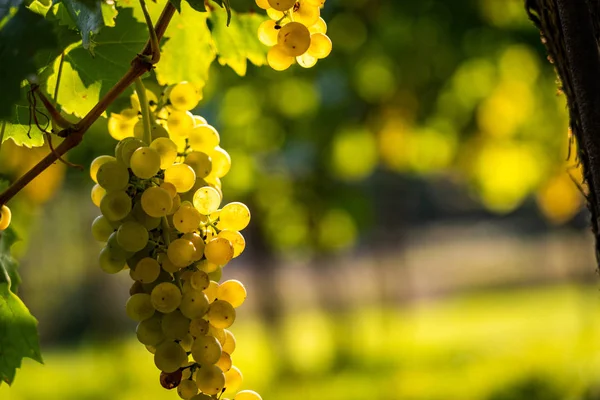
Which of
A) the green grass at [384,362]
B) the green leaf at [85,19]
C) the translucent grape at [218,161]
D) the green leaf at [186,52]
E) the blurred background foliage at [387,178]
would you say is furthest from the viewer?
the green grass at [384,362]

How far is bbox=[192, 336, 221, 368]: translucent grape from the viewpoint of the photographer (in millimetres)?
709

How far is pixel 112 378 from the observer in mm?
6164

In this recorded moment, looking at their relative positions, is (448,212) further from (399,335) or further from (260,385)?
(260,385)

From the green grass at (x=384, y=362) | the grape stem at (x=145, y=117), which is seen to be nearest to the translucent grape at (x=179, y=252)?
the grape stem at (x=145, y=117)

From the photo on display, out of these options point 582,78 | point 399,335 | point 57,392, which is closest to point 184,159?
point 582,78

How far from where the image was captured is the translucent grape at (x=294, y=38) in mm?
729

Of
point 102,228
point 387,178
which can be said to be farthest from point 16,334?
point 387,178

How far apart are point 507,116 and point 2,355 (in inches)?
135

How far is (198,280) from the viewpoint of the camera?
717mm

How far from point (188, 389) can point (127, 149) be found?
218mm

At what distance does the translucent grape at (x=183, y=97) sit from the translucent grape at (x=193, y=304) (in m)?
0.24

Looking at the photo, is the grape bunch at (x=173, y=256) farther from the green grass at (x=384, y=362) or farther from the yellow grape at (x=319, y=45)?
the green grass at (x=384, y=362)

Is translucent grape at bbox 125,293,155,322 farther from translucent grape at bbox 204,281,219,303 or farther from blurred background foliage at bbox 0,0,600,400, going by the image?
blurred background foliage at bbox 0,0,600,400

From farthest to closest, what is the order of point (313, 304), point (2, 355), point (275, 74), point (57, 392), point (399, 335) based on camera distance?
1. point (313, 304)
2. point (399, 335)
3. point (57, 392)
4. point (275, 74)
5. point (2, 355)
